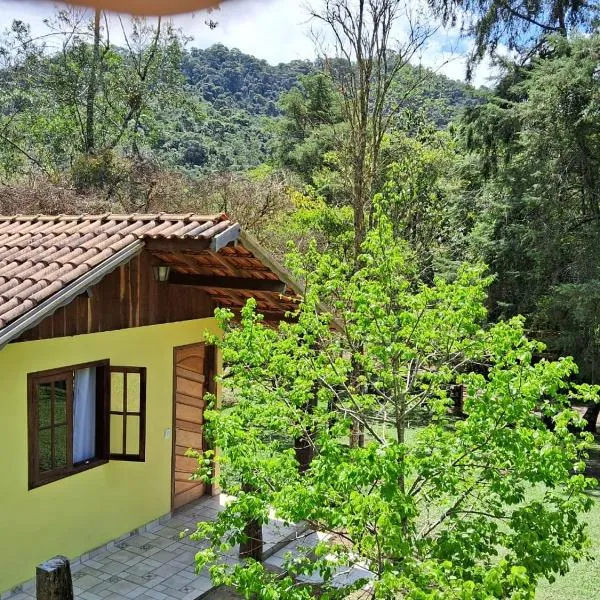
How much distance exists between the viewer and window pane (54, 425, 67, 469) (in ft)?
22.5

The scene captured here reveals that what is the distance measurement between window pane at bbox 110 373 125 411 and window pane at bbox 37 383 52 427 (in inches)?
34.7

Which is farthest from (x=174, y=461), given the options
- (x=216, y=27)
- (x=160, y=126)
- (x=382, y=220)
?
(x=160, y=126)

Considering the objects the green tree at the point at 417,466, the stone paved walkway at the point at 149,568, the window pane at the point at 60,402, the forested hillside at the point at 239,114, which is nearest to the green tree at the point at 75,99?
the forested hillside at the point at 239,114

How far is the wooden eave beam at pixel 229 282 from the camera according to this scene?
7211 mm

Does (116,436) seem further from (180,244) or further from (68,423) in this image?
(180,244)

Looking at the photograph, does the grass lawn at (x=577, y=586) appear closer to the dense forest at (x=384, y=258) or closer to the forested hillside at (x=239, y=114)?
the dense forest at (x=384, y=258)

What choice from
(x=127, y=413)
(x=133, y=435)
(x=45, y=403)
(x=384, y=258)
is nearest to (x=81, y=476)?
(x=133, y=435)

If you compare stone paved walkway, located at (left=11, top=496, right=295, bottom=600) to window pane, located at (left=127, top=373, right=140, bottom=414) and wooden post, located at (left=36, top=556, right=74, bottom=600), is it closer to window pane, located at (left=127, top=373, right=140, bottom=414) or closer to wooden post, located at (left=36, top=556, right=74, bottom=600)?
window pane, located at (left=127, top=373, right=140, bottom=414)

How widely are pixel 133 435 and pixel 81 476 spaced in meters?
0.76

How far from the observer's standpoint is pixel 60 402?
690 cm

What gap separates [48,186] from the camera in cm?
1708

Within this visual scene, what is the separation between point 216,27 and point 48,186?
680 inches

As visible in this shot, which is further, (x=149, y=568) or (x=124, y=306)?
(x=124, y=306)

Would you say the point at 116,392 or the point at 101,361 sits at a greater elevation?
the point at 101,361
